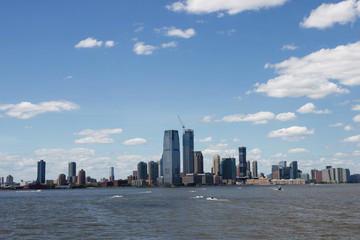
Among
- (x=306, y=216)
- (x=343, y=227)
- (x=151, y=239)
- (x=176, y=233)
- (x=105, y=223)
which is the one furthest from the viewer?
(x=306, y=216)

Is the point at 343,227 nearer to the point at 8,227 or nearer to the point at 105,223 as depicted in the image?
the point at 105,223

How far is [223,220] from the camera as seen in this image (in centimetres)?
8306

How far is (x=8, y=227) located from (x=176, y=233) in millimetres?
39575

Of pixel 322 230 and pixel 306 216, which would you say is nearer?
pixel 322 230

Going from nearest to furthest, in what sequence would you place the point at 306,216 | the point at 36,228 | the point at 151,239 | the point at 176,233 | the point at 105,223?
the point at 151,239, the point at 176,233, the point at 36,228, the point at 105,223, the point at 306,216

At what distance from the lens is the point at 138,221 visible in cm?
8544

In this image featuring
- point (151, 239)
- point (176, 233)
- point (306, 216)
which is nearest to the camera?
point (151, 239)

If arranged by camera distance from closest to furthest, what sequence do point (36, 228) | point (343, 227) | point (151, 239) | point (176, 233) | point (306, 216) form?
point (151, 239)
point (176, 233)
point (343, 227)
point (36, 228)
point (306, 216)

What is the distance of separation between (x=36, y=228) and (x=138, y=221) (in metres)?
21.3

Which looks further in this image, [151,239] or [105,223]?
[105,223]

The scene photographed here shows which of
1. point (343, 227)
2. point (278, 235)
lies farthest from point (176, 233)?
point (343, 227)

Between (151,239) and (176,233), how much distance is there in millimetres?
7037

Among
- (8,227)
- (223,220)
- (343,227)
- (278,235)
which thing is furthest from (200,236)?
(8,227)

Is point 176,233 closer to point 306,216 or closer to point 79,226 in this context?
point 79,226
